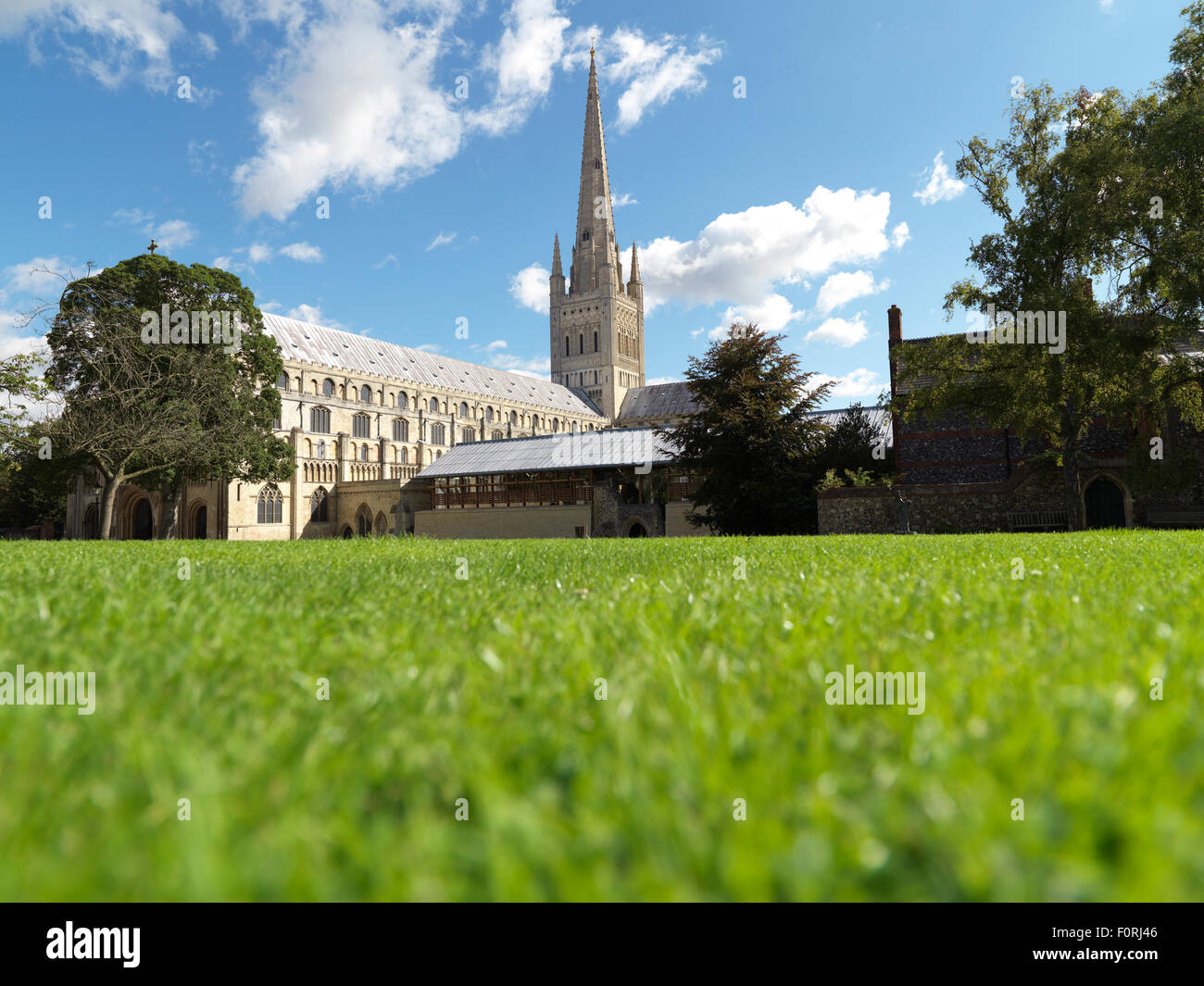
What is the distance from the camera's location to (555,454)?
4816 centimetres

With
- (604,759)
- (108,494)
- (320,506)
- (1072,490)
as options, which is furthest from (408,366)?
(604,759)

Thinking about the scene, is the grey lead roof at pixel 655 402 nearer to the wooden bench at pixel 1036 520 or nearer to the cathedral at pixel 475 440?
the cathedral at pixel 475 440

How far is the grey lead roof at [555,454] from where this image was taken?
147 ft

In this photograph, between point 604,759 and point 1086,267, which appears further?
point 1086,267

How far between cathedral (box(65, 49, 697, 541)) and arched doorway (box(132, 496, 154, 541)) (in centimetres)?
12

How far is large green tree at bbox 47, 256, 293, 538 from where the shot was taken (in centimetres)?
2478

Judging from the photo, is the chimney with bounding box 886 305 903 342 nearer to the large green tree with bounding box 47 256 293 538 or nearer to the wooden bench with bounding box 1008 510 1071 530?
the wooden bench with bounding box 1008 510 1071 530

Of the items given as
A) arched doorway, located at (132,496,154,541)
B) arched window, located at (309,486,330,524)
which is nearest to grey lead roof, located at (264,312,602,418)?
arched window, located at (309,486,330,524)

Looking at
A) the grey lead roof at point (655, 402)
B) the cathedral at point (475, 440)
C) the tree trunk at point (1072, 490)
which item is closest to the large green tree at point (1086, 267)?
the tree trunk at point (1072, 490)

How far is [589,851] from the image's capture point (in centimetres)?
107

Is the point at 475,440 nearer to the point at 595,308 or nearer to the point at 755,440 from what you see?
the point at 595,308

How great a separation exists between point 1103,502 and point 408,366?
72.2m

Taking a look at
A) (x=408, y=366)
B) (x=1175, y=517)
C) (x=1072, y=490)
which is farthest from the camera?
(x=408, y=366)

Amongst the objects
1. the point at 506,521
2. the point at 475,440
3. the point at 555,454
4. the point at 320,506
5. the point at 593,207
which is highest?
the point at 593,207
